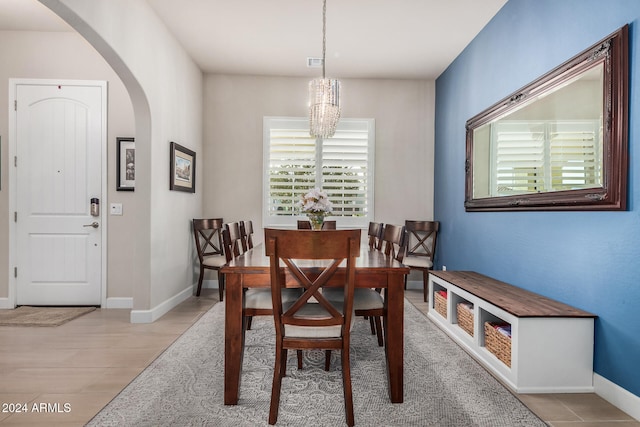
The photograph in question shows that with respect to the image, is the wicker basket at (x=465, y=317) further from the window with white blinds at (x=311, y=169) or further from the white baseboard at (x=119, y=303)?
the white baseboard at (x=119, y=303)

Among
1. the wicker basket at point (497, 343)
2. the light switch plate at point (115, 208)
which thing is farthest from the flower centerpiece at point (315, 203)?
the light switch plate at point (115, 208)

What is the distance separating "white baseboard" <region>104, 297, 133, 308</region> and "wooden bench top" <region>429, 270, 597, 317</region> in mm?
3221

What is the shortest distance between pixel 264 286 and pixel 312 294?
325 mm

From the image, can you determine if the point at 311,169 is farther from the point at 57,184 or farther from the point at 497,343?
the point at 497,343

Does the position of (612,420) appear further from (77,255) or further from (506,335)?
(77,255)

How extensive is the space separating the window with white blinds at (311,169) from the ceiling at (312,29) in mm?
805

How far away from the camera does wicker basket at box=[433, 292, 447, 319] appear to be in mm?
3164

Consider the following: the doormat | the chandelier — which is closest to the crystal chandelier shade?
the chandelier

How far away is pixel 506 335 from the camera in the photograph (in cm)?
219

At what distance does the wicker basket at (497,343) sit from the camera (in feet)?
7.11

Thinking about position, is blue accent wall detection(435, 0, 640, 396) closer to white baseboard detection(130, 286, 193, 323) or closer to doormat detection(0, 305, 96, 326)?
white baseboard detection(130, 286, 193, 323)

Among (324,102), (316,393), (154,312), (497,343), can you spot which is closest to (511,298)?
(497,343)

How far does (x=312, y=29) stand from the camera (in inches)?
143

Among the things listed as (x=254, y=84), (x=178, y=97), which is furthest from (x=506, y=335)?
(x=254, y=84)
